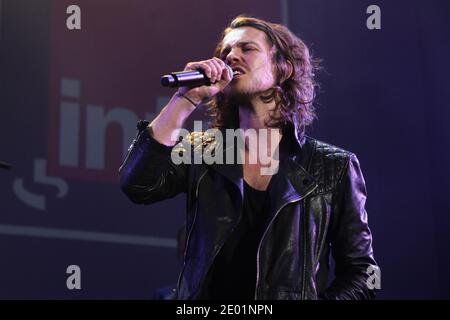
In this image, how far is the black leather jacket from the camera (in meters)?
1.77

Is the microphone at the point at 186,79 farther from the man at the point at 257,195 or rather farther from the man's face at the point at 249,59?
the man's face at the point at 249,59

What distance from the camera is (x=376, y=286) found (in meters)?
1.93

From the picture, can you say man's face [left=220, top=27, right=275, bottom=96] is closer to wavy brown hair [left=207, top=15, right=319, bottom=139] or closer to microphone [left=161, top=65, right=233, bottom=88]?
wavy brown hair [left=207, top=15, right=319, bottom=139]

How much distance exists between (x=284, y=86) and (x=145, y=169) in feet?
1.97

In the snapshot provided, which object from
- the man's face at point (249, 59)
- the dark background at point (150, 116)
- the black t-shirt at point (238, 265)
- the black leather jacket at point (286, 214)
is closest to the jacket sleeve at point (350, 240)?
the black leather jacket at point (286, 214)

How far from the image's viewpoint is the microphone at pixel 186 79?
1.72 metres

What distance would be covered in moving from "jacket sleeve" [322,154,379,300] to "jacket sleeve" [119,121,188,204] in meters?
0.46

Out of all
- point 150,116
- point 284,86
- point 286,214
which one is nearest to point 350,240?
point 286,214

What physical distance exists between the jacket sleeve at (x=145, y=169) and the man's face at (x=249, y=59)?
0.30 m

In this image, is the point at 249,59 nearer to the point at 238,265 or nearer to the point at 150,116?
the point at 238,265

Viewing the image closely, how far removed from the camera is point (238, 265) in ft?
5.83

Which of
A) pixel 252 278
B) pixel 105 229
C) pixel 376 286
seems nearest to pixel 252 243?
pixel 252 278
